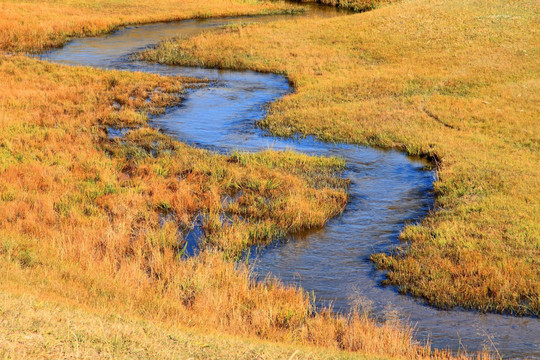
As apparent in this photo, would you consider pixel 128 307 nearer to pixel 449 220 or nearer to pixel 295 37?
pixel 449 220

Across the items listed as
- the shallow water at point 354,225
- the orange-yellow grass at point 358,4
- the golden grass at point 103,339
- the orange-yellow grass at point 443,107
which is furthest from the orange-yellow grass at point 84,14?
the golden grass at point 103,339

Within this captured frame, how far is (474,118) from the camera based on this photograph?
Answer: 21.1 m

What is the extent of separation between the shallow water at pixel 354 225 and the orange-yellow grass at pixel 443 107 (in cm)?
44

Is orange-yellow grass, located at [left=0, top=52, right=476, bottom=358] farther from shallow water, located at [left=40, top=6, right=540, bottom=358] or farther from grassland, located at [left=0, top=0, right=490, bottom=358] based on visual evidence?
shallow water, located at [left=40, top=6, right=540, bottom=358]

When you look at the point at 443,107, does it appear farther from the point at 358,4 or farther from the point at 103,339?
the point at 358,4

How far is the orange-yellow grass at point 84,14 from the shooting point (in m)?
37.5

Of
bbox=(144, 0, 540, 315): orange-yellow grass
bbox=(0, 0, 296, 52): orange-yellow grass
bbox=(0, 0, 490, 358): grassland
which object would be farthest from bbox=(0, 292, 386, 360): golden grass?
bbox=(0, 0, 296, 52): orange-yellow grass

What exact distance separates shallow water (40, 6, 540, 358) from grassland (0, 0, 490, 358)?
0.60 m

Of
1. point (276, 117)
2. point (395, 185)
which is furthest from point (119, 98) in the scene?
point (395, 185)

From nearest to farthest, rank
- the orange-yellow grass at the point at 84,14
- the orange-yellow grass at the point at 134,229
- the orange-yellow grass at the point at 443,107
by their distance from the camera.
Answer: the orange-yellow grass at the point at 134,229, the orange-yellow grass at the point at 443,107, the orange-yellow grass at the point at 84,14

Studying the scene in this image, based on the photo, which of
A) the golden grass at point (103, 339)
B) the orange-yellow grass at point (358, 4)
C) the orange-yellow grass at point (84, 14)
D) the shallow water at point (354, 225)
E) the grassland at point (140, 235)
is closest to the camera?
the golden grass at point (103, 339)

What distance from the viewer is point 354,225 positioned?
43.1 ft

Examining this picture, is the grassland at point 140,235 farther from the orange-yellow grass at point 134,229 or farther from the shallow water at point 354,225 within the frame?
the shallow water at point 354,225

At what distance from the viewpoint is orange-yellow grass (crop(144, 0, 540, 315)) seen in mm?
10773
